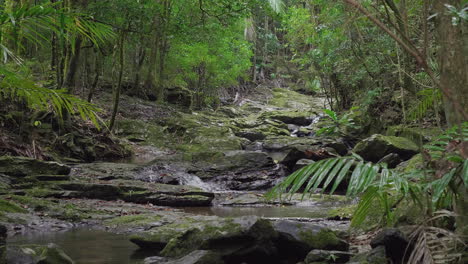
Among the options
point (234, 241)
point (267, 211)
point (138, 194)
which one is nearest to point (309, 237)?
point (234, 241)

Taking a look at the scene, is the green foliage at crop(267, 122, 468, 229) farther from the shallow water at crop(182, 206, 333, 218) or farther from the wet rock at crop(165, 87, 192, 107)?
the wet rock at crop(165, 87, 192, 107)

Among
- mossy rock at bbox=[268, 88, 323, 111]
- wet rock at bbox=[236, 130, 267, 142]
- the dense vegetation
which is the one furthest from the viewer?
mossy rock at bbox=[268, 88, 323, 111]

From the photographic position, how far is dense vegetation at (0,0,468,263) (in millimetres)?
2395

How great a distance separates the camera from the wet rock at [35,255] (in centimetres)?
359

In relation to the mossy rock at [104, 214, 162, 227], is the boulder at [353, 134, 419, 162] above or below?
above

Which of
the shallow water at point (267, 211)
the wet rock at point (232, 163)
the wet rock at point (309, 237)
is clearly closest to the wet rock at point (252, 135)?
the wet rock at point (232, 163)

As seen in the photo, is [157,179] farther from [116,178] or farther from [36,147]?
[36,147]

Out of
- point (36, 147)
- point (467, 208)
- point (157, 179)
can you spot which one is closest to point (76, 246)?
point (467, 208)

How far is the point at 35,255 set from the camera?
12.0ft

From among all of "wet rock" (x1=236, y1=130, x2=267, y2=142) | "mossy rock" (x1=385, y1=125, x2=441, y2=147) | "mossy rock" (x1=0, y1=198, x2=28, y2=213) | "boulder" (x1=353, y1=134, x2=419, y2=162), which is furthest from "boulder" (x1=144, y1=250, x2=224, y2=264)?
"wet rock" (x1=236, y1=130, x2=267, y2=142)

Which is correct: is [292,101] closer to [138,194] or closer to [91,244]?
[138,194]

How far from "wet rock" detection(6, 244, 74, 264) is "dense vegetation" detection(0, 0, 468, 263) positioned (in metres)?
1.20

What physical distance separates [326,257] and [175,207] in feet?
17.3

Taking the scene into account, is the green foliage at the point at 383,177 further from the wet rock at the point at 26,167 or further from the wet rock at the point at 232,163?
the wet rock at the point at 232,163
